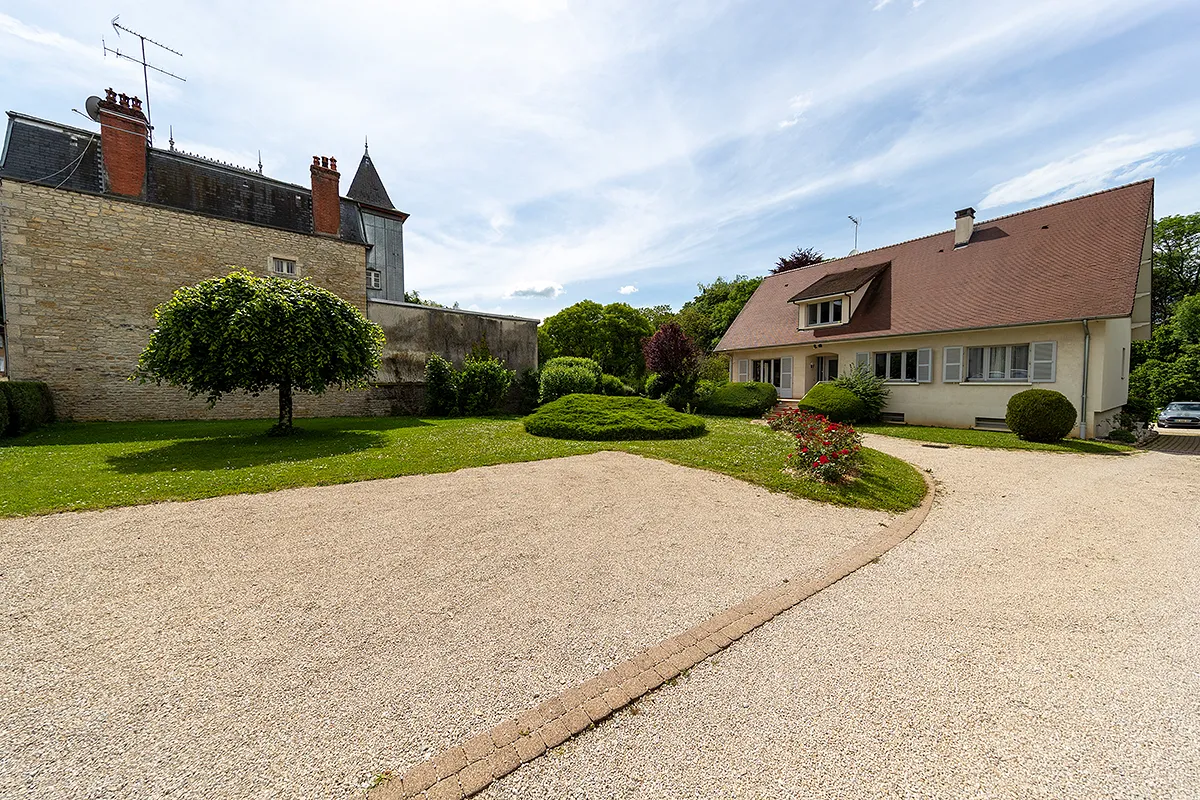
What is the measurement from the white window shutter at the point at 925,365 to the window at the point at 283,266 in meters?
23.1

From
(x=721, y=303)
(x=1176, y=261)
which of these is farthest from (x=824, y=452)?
(x=1176, y=261)

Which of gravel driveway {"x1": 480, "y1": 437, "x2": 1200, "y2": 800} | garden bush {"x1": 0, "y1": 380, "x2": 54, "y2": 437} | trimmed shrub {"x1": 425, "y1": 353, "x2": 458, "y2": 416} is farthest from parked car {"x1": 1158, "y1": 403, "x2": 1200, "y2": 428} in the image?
garden bush {"x1": 0, "y1": 380, "x2": 54, "y2": 437}

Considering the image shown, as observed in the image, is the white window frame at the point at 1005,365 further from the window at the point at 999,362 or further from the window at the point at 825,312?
the window at the point at 825,312

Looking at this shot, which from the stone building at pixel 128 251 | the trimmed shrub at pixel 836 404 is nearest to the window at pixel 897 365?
the trimmed shrub at pixel 836 404

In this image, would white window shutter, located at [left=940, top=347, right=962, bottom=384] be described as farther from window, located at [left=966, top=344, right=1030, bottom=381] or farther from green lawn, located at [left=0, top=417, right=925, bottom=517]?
green lawn, located at [left=0, top=417, right=925, bottom=517]

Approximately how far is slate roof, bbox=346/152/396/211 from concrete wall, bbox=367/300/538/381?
39.6 feet

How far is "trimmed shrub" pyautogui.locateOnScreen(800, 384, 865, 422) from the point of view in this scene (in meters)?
15.2

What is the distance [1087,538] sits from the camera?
198 inches

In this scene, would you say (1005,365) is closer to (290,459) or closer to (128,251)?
(290,459)

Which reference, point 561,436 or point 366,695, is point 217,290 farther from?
point 366,695

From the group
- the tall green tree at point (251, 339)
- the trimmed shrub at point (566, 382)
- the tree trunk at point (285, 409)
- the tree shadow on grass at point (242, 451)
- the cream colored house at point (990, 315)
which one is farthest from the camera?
the trimmed shrub at point (566, 382)

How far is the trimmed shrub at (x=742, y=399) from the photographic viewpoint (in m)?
18.4

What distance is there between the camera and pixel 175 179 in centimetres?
1507

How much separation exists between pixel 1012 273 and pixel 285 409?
22441mm
